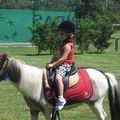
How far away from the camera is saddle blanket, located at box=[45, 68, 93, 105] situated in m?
7.09

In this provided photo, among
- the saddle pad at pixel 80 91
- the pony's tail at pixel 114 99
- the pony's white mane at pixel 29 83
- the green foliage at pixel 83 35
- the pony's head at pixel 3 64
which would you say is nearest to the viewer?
the pony's head at pixel 3 64

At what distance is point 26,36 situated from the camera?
34031mm

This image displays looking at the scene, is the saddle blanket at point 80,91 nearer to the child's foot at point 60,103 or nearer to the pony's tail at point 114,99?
the child's foot at point 60,103

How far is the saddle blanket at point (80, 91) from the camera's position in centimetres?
709

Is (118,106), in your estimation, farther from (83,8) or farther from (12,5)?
(83,8)

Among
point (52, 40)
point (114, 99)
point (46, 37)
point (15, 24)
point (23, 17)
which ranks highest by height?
point (114, 99)

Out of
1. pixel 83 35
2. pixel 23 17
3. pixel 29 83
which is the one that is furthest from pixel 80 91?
pixel 23 17

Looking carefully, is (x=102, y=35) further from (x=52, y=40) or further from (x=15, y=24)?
(x=15, y=24)

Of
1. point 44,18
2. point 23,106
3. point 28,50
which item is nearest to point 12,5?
point 44,18

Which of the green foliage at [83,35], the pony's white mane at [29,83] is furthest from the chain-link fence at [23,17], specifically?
the pony's white mane at [29,83]

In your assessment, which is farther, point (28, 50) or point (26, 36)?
point (26, 36)

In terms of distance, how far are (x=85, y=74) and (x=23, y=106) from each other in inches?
134

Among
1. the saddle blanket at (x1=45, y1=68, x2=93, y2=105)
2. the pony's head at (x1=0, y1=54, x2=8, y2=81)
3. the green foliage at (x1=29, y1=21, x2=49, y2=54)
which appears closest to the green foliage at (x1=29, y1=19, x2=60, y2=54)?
the green foliage at (x1=29, y1=21, x2=49, y2=54)

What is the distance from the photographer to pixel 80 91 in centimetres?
716
